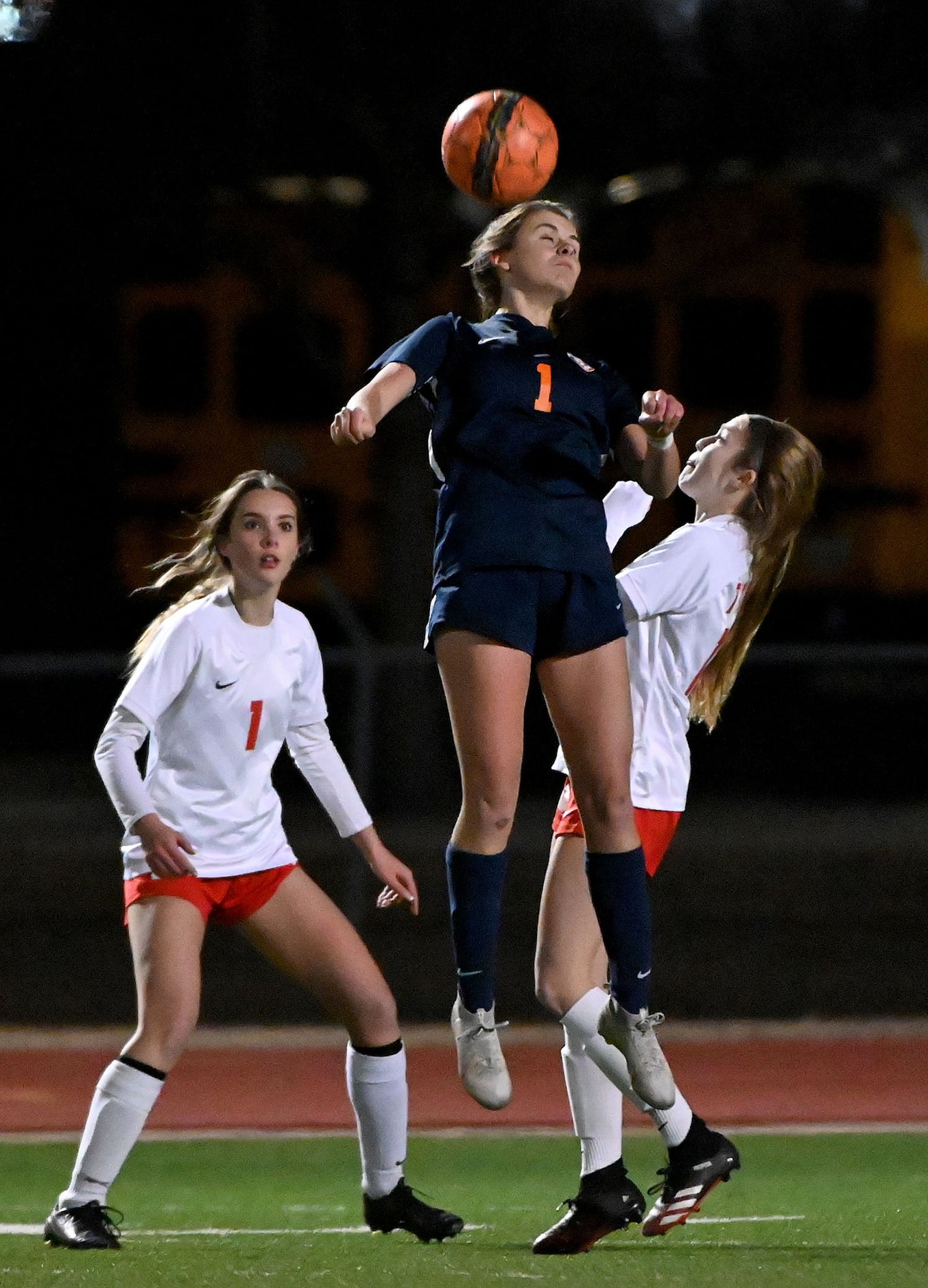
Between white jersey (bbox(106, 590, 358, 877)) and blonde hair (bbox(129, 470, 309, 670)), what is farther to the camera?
blonde hair (bbox(129, 470, 309, 670))

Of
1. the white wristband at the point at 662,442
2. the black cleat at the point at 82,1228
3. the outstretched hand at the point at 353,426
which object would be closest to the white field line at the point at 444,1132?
the black cleat at the point at 82,1228

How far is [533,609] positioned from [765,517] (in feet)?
3.06

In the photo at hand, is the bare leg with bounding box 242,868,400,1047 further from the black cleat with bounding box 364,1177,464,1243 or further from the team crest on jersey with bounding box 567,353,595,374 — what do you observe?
the team crest on jersey with bounding box 567,353,595,374

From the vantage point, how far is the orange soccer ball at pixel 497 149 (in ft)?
18.2

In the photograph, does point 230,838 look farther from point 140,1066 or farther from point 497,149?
point 497,149

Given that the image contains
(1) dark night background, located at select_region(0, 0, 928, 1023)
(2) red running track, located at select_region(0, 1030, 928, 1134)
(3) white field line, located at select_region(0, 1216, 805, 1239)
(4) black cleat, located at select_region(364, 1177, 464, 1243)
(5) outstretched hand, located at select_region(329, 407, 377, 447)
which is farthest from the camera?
(1) dark night background, located at select_region(0, 0, 928, 1023)

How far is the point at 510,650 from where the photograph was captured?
518 cm

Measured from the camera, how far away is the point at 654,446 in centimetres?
534

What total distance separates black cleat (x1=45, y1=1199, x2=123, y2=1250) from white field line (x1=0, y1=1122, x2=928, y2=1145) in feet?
7.74

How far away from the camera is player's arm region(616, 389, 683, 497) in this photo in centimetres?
521

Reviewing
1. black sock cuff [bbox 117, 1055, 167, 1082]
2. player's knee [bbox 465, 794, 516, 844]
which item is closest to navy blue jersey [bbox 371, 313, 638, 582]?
player's knee [bbox 465, 794, 516, 844]

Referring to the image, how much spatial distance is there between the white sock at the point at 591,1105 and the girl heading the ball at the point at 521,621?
0.45 m

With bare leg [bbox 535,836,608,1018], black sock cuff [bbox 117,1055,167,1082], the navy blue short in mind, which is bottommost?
black sock cuff [bbox 117,1055,167,1082]

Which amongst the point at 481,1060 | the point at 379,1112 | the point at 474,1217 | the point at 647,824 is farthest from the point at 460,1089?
the point at 481,1060
